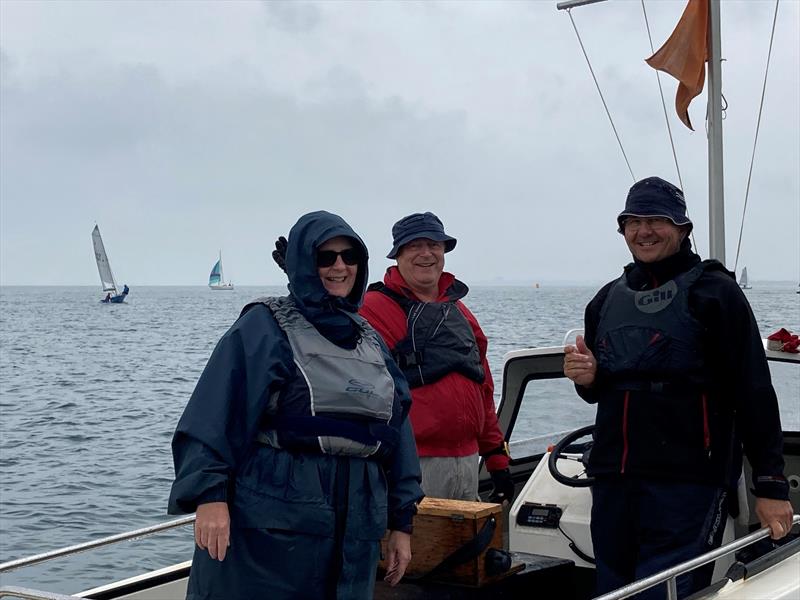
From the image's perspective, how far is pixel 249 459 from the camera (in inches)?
95.0

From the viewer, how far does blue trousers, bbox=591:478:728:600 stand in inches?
120

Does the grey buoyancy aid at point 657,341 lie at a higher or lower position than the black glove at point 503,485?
higher

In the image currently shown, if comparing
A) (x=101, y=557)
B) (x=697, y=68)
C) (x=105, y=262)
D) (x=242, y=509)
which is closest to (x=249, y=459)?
(x=242, y=509)

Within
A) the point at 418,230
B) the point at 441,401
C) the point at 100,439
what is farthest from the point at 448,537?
the point at 100,439

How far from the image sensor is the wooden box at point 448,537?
3299mm

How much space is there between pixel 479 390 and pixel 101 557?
6022 mm

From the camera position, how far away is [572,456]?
189 inches

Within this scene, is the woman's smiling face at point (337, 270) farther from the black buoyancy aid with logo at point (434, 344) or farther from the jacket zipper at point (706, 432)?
the jacket zipper at point (706, 432)

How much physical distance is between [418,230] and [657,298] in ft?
3.27

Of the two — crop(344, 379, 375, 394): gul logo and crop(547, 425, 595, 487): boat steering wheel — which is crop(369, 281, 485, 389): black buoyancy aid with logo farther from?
crop(344, 379, 375, 394): gul logo

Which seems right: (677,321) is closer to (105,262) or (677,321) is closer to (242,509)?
(242,509)

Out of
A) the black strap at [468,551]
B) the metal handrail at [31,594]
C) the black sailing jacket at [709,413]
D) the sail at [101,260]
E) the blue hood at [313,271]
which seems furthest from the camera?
the sail at [101,260]

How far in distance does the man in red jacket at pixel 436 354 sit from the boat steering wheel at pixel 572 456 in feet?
0.72

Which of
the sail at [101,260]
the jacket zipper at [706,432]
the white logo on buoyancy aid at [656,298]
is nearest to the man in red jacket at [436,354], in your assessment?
the white logo on buoyancy aid at [656,298]
